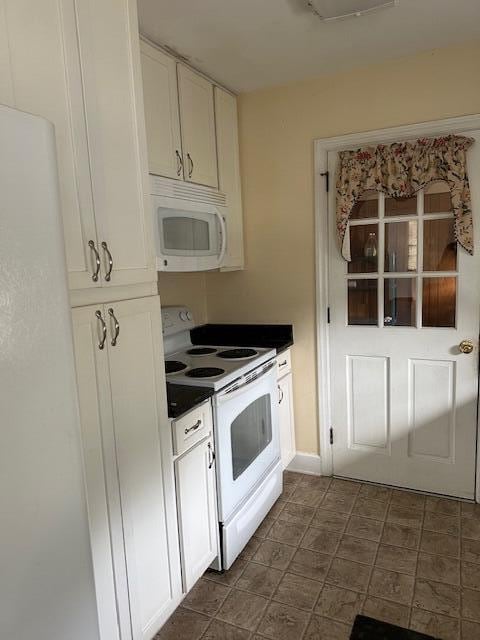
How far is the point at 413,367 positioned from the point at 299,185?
50.7 inches

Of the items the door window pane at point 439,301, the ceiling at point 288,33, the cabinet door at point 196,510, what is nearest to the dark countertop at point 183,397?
the cabinet door at point 196,510

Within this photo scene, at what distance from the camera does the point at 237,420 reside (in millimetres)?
2199

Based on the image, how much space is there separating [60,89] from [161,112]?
0.95 meters

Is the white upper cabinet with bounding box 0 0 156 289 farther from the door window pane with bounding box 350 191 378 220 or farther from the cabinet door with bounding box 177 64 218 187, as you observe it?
the door window pane with bounding box 350 191 378 220

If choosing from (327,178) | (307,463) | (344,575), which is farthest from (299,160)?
(344,575)

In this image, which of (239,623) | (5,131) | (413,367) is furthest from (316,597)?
(5,131)

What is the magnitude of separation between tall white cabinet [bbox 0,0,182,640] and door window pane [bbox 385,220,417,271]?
62.1 inches

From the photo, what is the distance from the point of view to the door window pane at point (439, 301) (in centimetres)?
254

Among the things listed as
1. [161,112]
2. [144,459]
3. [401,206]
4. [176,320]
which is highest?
[161,112]

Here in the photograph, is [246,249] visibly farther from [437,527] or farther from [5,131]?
[5,131]

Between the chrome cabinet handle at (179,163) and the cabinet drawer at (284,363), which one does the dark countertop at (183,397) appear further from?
the chrome cabinet handle at (179,163)

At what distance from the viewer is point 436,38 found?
226cm

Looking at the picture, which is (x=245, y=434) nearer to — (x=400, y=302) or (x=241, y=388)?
(x=241, y=388)

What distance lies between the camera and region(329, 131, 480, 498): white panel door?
2521 millimetres
